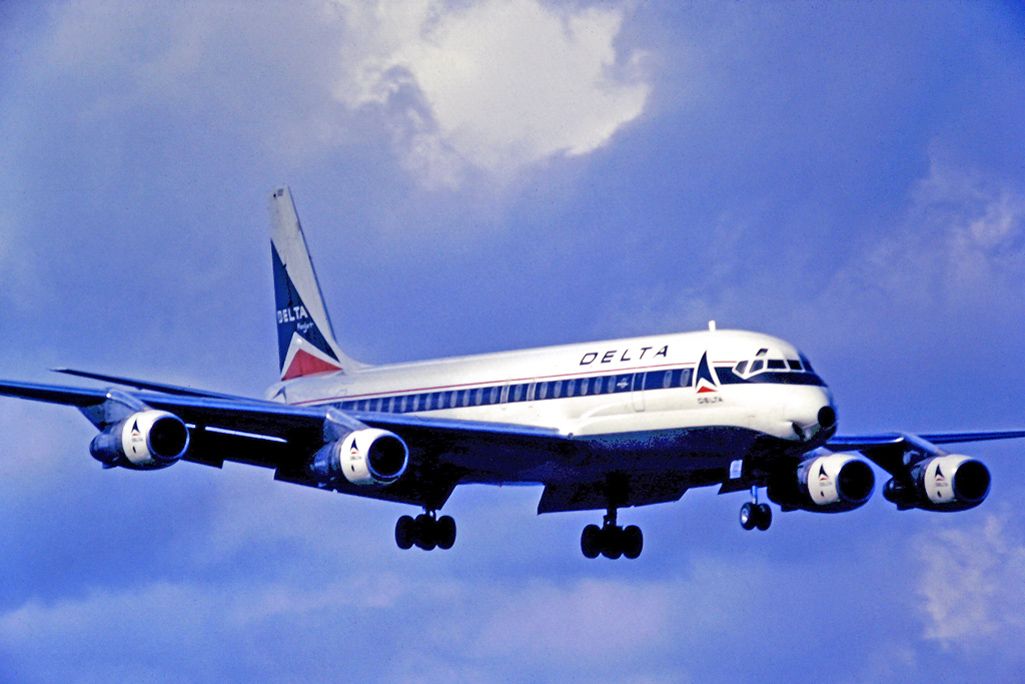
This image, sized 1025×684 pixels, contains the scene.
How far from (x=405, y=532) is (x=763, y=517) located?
494 inches

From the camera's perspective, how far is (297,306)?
73375 mm

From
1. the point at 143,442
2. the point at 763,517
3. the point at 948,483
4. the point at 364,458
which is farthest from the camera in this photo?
the point at 948,483

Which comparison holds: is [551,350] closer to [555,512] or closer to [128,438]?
[555,512]

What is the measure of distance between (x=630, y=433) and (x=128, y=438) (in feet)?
44.3

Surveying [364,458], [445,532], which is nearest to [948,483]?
[445,532]

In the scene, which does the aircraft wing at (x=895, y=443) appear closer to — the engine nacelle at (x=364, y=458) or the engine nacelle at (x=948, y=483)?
the engine nacelle at (x=948, y=483)

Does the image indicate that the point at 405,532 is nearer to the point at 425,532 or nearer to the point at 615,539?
the point at 425,532

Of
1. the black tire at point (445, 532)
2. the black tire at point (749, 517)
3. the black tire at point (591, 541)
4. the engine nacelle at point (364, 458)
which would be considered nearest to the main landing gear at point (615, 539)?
the black tire at point (591, 541)

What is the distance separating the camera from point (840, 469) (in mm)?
57531

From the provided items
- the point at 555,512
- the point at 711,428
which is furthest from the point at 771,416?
the point at 555,512

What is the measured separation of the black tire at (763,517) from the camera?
5616cm

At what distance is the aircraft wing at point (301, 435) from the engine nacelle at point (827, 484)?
677cm

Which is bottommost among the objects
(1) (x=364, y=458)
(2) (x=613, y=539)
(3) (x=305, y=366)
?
(1) (x=364, y=458)

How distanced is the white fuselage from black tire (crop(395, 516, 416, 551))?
3681mm
